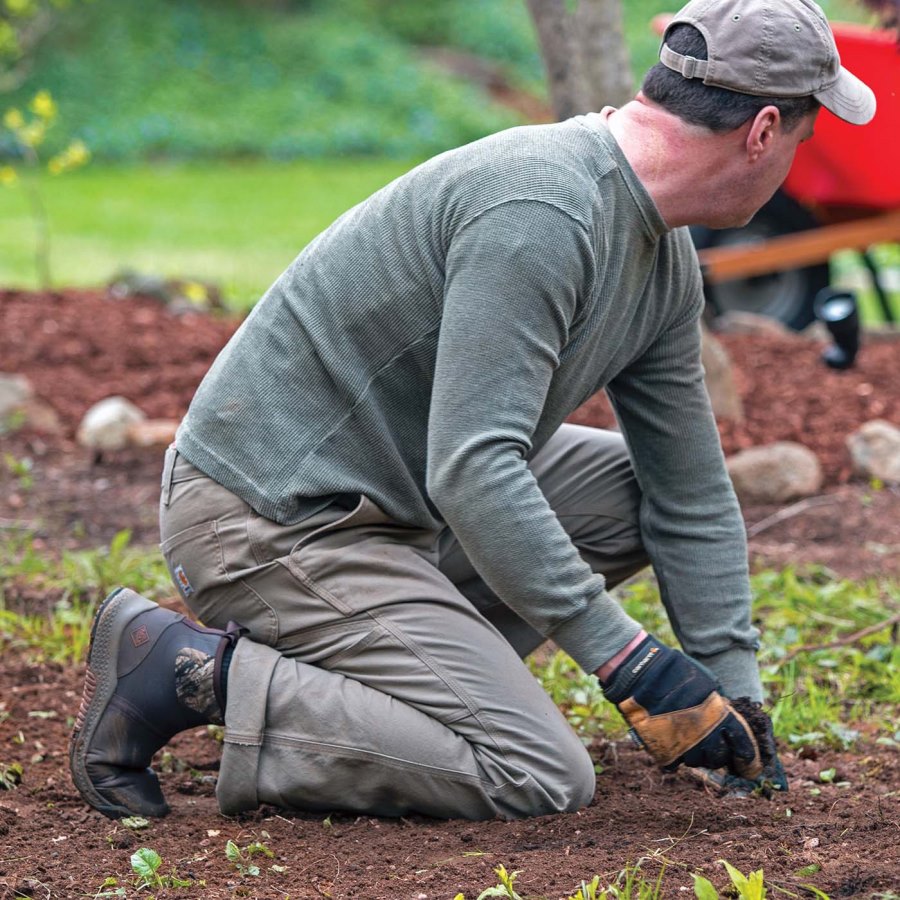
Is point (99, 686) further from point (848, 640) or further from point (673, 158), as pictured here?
point (848, 640)

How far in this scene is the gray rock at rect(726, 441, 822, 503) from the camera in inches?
174

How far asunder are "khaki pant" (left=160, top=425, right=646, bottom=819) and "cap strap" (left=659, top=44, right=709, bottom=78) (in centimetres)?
93

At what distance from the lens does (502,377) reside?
2240 millimetres

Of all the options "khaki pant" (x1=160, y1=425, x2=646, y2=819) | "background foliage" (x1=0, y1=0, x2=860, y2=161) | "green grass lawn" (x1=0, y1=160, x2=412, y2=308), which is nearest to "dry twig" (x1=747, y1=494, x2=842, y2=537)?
"khaki pant" (x1=160, y1=425, x2=646, y2=819)

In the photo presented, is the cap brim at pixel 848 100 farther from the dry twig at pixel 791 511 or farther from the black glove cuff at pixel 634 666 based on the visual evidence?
the dry twig at pixel 791 511

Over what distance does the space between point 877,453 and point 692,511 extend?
207 centimetres

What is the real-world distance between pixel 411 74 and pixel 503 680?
1600cm

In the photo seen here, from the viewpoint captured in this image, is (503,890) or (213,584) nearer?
(503,890)

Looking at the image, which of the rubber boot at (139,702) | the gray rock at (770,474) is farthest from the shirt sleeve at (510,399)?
the gray rock at (770,474)

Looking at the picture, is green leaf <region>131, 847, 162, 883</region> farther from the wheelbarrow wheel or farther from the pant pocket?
the wheelbarrow wheel

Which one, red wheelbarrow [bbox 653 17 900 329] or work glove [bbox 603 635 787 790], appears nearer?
work glove [bbox 603 635 787 790]

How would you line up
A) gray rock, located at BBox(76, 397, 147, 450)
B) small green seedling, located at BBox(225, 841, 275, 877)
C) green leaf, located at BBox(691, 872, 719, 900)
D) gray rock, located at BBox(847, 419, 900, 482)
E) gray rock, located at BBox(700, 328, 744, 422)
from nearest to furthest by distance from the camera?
green leaf, located at BBox(691, 872, 719, 900), small green seedling, located at BBox(225, 841, 275, 877), gray rock, located at BBox(847, 419, 900, 482), gray rock, located at BBox(700, 328, 744, 422), gray rock, located at BBox(76, 397, 147, 450)

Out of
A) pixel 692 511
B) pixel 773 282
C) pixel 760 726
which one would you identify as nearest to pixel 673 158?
pixel 692 511

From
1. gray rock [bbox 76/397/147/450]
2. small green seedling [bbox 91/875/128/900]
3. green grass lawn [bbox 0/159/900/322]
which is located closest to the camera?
small green seedling [bbox 91/875/128/900]
